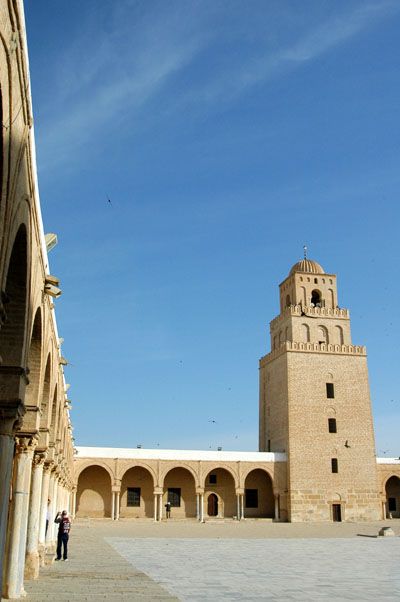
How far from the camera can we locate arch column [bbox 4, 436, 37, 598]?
830 centimetres

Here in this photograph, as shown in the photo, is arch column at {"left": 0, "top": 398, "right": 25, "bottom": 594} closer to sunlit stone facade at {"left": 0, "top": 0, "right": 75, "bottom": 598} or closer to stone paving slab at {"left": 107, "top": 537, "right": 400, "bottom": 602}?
sunlit stone facade at {"left": 0, "top": 0, "right": 75, "bottom": 598}

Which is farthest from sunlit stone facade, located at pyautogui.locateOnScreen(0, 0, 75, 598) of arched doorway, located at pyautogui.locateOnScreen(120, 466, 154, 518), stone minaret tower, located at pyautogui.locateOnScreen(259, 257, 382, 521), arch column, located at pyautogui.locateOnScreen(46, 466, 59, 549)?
stone minaret tower, located at pyautogui.locateOnScreen(259, 257, 382, 521)

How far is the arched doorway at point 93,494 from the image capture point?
3569 cm

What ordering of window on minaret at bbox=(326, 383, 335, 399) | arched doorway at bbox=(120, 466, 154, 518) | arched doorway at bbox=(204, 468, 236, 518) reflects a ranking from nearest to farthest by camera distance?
arched doorway at bbox=(120, 466, 154, 518) → arched doorway at bbox=(204, 468, 236, 518) → window on minaret at bbox=(326, 383, 335, 399)

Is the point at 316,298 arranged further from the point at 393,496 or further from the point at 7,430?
the point at 7,430

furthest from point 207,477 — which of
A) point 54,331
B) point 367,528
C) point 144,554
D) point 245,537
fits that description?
point 54,331

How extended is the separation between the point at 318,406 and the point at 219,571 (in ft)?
88.1

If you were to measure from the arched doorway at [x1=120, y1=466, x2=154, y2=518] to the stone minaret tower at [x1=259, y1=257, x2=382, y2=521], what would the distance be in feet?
26.6

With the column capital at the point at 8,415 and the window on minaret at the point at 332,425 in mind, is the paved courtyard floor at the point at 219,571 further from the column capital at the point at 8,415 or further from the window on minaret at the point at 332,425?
the window on minaret at the point at 332,425

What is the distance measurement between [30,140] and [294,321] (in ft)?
115

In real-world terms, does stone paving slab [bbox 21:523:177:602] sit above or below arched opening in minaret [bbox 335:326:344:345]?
below

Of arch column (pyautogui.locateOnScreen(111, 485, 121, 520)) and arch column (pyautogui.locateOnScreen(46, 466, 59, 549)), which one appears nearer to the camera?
arch column (pyautogui.locateOnScreen(46, 466, 59, 549))

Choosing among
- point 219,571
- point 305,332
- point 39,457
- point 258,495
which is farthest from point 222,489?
point 39,457

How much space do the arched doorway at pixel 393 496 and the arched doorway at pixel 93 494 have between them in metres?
18.0
